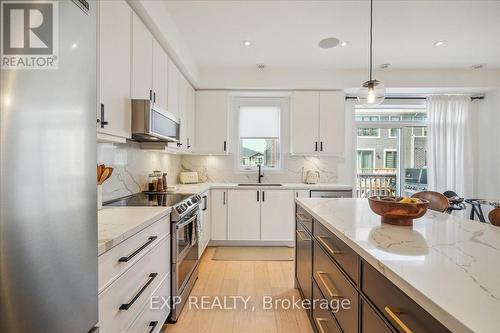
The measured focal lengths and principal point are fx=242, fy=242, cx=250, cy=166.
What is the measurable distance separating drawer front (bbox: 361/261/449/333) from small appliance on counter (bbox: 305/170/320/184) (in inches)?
123

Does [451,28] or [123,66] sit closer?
[123,66]

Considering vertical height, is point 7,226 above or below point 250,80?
below

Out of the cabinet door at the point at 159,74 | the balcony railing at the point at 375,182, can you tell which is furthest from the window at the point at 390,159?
the cabinet door at the point at 159,74

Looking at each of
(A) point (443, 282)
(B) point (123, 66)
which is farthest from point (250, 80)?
(A) point (443, 282)

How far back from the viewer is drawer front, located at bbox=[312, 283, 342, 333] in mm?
1336

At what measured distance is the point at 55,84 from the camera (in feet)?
2.15

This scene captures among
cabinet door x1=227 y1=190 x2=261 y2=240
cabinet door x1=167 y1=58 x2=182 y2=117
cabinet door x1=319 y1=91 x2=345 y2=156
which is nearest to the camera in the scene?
cabinet door x1=167 y1=58 x2=182 y2=117

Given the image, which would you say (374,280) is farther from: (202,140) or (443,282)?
(202,140)

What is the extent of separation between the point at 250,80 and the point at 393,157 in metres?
3.03

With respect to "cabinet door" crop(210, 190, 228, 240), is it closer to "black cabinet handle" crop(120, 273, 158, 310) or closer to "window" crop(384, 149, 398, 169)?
"black cabinet handle" crop(120, 273, 158, 310)

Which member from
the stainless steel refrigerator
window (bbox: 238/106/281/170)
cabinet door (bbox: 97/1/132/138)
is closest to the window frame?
window (bbox: 238/106/281/170)

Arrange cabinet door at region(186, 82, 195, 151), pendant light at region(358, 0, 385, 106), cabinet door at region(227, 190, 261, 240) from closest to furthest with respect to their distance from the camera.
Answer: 1. pendant light at region(358, 0, 385, 106)
2. cabinet door at region(186, 82, 195, 151)
3. cabinet door at region(227, 190, 261, 240)

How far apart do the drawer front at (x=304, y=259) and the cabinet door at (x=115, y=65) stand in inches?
63.6

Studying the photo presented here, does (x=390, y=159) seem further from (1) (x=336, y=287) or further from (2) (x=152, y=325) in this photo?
(2) (x=152, y=325)
